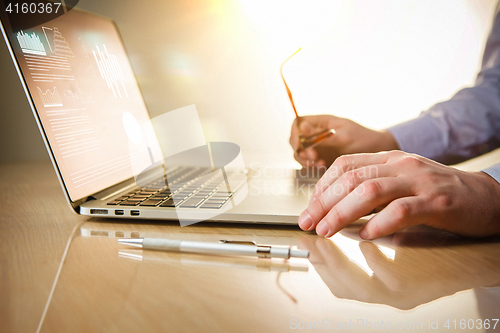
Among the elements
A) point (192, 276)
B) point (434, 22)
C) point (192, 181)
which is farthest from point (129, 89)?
point (434, 22)

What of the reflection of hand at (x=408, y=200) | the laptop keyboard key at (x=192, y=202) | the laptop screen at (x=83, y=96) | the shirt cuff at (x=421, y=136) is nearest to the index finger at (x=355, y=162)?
the reflection of hand at (x=408, y=200)

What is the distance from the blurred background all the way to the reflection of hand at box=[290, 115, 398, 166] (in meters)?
0.19

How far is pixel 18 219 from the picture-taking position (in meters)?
0.37

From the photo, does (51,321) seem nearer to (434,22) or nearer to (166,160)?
(166,160)

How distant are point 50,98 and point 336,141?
19.6 inches

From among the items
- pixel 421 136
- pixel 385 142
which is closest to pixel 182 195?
pixel 385 142

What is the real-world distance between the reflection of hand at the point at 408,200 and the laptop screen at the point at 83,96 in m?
0.28

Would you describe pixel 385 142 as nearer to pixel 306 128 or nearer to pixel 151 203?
pixel 306 128

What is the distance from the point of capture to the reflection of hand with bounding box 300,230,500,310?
7.4 inches

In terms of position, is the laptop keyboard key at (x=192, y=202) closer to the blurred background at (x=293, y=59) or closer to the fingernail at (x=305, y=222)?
the fingernail at (x=305, y=222)

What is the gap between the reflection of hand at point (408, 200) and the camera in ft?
0.86

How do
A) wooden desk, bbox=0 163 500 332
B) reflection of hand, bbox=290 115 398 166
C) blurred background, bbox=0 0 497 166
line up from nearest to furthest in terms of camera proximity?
wooden desk, bbox=0 163 500 332
reflection of hand, bbox=290 115 398 166
blurred background, bbox=0 0 497 166

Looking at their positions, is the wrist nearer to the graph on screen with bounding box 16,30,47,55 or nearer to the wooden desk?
the wooden desk

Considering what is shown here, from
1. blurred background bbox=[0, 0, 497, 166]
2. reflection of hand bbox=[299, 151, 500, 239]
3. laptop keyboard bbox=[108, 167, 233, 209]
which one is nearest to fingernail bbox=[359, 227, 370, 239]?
reflection of hand bbox=[299, 151, 500, 239]
